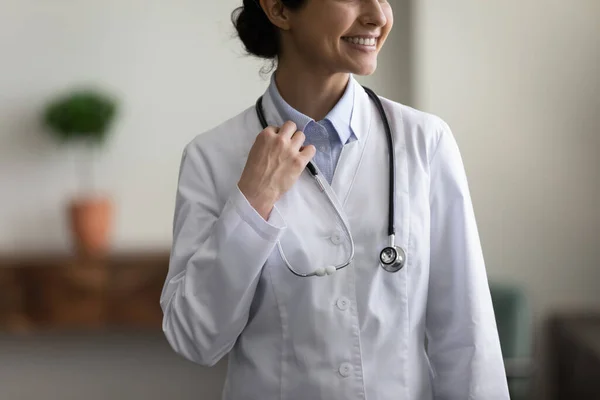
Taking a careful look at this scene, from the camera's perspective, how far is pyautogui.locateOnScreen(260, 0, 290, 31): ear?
4.45 feet

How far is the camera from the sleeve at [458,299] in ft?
4.20

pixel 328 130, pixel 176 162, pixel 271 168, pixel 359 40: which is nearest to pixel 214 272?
pixel 271 168

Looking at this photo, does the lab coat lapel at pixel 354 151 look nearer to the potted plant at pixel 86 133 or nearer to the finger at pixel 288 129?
the finger at pixel 288 129

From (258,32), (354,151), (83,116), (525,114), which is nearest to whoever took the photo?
(354,151)

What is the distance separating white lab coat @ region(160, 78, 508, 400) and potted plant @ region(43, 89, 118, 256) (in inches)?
74.0

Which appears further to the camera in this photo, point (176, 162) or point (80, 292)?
point (176, 162)

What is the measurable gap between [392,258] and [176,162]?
7.23ft

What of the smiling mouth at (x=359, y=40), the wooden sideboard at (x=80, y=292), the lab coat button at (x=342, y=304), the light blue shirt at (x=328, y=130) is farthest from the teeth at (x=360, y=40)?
the wooden sideboard at (x=80, y=292)

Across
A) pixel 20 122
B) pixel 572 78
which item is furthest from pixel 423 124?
pixel 20 122

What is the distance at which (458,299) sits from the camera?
4.25ft

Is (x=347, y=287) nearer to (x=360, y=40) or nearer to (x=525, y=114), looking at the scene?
(x=360, y=40)

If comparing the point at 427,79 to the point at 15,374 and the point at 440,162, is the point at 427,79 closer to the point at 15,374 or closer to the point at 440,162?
the point at 440,162

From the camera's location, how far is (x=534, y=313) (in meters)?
3.12

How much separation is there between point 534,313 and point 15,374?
206 centimetres
